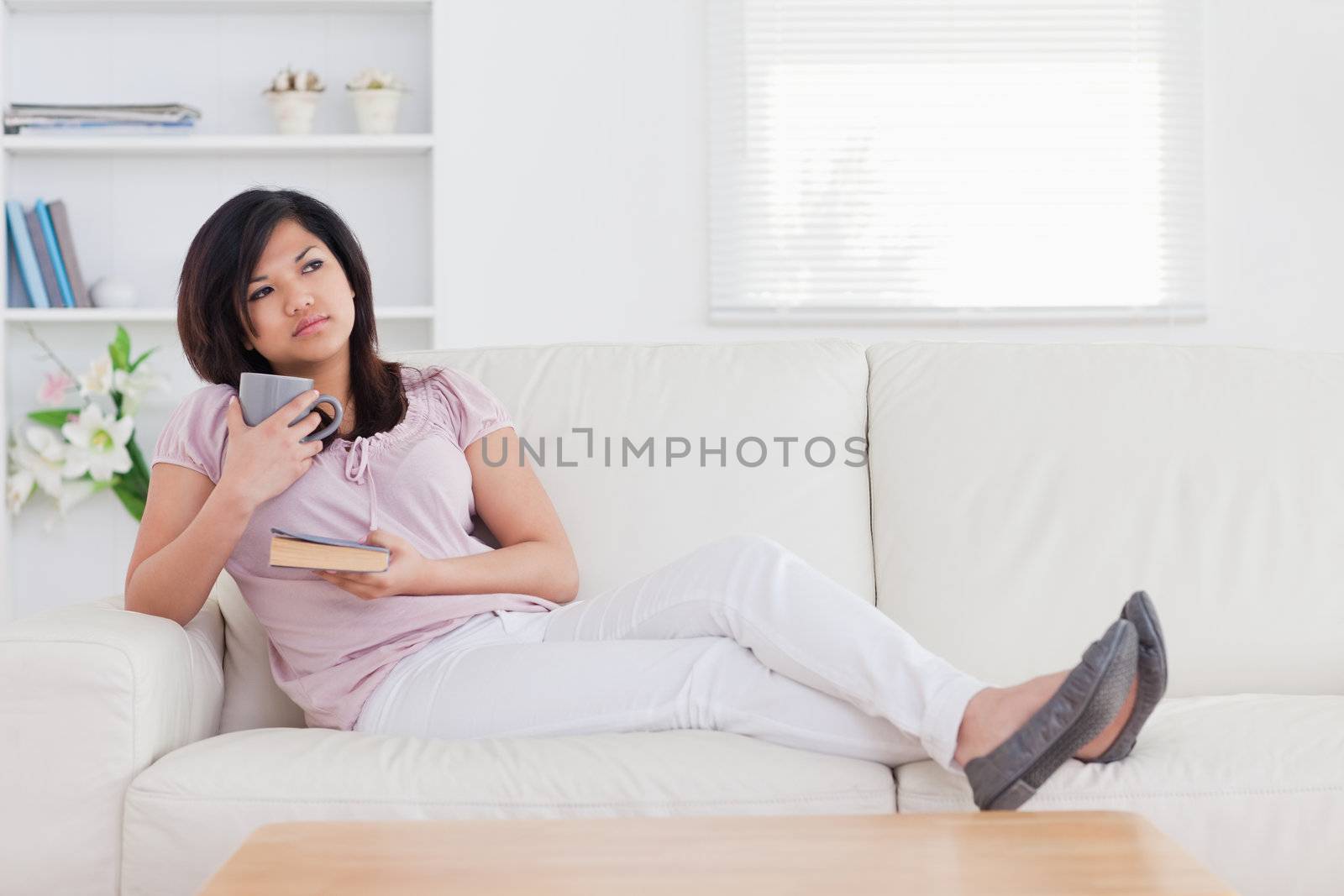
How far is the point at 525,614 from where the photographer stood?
1635 millimetres

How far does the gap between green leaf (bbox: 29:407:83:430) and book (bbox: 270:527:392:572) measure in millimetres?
1954

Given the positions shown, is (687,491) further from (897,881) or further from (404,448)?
(897,881)

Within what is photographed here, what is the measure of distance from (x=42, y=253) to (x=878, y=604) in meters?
2.29

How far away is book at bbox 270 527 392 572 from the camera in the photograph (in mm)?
1278

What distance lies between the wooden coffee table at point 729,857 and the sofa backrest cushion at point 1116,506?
73cm

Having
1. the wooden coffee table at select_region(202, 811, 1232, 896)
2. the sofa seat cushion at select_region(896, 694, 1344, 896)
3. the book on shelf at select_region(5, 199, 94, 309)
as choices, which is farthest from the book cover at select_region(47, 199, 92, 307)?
the sofa seat cushion at select_region(896, 694, 1344, 896)

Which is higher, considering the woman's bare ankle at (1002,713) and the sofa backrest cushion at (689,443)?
the sofa backrest cushion at (689,443)

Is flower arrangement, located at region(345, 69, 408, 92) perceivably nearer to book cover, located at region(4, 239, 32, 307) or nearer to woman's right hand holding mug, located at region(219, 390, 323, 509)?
book cover, located at region(4, 239, 32, 307)

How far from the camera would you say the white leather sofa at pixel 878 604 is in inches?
51.2

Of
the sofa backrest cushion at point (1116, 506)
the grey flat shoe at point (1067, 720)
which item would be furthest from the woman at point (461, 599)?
the sofa backrest cushion at point (1116, 506)

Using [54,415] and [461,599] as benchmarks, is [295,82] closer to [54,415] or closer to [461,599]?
[54,415]

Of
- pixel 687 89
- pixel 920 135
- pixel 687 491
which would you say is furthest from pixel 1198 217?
pixel 687 491

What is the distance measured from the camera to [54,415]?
119 inches

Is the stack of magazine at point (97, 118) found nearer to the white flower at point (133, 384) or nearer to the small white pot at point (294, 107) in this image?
the small white pot at point (294, 107)
